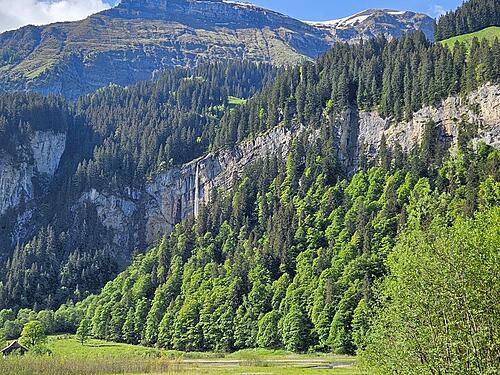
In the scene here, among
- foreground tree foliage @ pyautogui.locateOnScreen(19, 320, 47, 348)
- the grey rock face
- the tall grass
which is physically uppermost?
the grey rock face

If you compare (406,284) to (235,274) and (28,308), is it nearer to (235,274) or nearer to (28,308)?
(235,274)

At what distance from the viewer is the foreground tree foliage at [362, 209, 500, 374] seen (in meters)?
35.7

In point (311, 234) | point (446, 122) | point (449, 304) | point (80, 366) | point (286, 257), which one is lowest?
point (80, 366)

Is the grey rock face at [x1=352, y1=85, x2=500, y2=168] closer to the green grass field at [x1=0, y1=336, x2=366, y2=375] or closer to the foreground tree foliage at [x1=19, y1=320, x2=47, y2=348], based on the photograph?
the green grass field at [x1=0, y1=336, x2=366, y2=375]

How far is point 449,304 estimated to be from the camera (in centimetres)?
3800

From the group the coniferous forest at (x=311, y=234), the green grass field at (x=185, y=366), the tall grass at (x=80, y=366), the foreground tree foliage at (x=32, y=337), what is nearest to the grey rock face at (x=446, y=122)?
the coniferous forest at (x=311, y=234)

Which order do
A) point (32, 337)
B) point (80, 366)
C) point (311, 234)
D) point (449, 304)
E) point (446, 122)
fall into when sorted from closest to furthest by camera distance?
point (449, 304), point (80, 366), point (32, 337), point (311, 234), point (446, 122)

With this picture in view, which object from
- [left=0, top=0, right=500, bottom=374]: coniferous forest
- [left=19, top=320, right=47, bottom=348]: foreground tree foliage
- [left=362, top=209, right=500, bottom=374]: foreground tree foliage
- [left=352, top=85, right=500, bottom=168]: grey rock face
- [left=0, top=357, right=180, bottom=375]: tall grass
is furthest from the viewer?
[left=352, top=85, right=500, bottom=168]: grey rock face

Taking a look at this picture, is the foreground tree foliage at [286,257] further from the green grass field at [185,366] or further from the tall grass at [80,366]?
the tall grass at [80,366]

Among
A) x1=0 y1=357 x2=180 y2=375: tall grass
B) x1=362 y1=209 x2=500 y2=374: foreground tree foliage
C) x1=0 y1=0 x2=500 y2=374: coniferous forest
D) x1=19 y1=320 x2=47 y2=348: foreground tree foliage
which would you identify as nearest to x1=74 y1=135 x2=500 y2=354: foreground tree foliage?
x1=0 y1=0 x2=500 y2=374: coniferous forest

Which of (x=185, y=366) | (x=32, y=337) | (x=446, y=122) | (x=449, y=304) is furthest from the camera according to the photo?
(x=446, y=122)

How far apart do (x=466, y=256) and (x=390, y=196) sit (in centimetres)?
10941

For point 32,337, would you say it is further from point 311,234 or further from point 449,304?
point 449,304

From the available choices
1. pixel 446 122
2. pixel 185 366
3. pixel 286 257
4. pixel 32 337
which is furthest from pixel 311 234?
pixel 32 337
